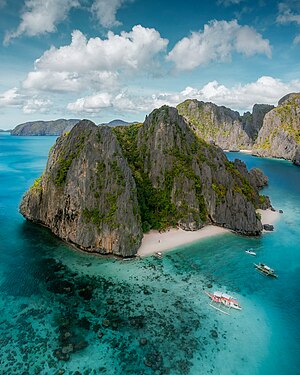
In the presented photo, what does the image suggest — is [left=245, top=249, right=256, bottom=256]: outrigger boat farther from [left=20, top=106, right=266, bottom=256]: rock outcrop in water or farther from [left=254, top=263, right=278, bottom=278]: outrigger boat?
[left=20, top=106, right=266, bottom=256]: rock outcrop in water

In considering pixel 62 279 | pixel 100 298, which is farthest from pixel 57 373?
pixel 62 279

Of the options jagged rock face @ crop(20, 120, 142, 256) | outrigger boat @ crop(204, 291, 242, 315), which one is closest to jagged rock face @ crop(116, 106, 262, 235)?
jagged rock face @ crop(20, 120, 142, 256)

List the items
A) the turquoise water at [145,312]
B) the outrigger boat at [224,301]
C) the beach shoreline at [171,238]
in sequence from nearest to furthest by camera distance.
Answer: the turquoise water at [145,312] < the outrigger boat at [224,301] < the beach shoreline at [171,238]

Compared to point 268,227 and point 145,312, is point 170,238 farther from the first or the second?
point 268,227

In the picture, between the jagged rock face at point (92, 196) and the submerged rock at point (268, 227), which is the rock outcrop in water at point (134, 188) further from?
the submerged rock at point (268, 227)

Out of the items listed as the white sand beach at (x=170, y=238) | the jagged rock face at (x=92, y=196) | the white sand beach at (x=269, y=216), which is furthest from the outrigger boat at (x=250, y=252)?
the jagged rock face at (x=92, y=196)

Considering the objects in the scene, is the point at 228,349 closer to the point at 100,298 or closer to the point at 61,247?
the point at 100,298
